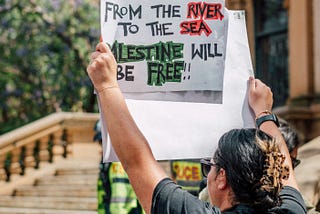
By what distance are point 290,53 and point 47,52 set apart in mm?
5997

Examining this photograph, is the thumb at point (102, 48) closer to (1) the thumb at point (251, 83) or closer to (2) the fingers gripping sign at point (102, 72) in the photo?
(2) the fingers gripping sign at point (102, 72)

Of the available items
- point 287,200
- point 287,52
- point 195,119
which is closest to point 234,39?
point 195,119

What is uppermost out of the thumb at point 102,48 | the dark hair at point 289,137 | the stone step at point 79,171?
the thumb at point 102,48

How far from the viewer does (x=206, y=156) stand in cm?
285

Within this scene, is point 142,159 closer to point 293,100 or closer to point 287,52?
point 293,100

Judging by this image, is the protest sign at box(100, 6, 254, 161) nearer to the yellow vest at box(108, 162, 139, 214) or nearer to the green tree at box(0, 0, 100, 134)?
the yellow vest at box(108, 162, 139, 214)

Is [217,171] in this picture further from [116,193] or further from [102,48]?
[116,193]

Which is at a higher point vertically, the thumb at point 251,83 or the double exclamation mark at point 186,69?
the double exclamation mark at point 186,69

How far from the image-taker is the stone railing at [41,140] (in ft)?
41.0

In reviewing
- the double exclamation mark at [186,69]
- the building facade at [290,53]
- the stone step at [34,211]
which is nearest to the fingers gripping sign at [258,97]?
the double exclamation mark at [186,69]

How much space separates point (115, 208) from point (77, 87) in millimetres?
11158

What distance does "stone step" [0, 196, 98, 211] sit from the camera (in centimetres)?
1034

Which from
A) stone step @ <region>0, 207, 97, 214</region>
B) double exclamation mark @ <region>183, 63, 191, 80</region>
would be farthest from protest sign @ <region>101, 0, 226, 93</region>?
stone step @ <region>0, 207, 97, 214</region>

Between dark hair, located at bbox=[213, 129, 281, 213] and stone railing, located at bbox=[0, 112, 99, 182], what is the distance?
33.6 ft
